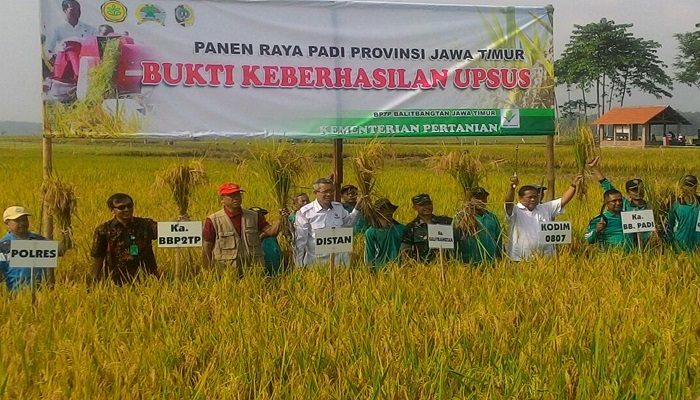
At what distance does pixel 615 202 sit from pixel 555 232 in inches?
31.6

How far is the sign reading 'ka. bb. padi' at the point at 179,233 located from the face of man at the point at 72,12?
2056mm

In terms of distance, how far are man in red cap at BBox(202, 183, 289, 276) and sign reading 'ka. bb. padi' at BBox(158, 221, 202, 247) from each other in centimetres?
32

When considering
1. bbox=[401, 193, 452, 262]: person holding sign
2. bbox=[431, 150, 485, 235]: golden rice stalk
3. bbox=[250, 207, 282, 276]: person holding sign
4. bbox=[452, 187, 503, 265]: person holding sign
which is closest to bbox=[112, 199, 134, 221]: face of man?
bbox=[250, 207, 282, 276]: person holding sign

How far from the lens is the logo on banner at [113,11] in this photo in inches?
218

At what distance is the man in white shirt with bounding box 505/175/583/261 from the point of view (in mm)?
5445

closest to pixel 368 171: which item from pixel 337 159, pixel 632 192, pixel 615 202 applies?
pixel 337 159

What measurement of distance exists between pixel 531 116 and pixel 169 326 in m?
4.50

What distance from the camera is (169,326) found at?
357 cm

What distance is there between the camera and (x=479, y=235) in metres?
5.33

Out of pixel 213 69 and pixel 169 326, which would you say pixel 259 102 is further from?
pixel 169 326

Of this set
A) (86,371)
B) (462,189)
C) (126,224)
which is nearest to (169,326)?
(86,371)

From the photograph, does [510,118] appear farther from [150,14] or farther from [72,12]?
[72,12]

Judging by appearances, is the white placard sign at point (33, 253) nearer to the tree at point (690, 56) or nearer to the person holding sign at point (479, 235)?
the person holding sign at point (479, 235)

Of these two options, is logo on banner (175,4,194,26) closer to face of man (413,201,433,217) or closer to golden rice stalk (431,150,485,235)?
golden rice stalk (431,150,485,235)
